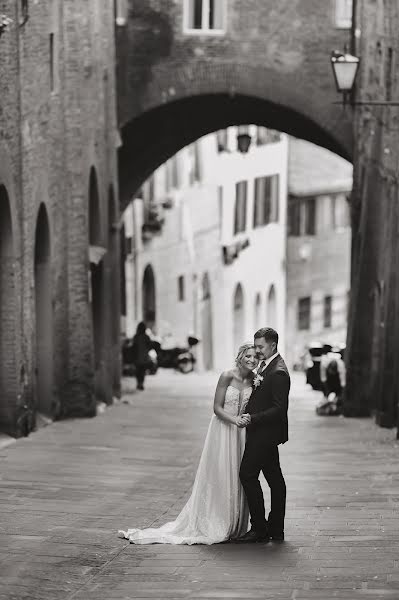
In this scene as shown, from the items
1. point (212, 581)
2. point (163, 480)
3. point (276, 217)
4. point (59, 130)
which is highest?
point (59, 130)

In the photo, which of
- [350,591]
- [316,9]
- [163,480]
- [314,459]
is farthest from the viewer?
[316,9]

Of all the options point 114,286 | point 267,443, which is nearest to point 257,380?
point 267,443

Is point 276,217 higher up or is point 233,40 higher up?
point 233,40

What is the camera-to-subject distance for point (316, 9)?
98.6 ft

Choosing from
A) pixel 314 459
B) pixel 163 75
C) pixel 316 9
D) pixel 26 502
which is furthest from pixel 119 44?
pixel 26 502

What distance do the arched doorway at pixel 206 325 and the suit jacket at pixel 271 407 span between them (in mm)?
32676

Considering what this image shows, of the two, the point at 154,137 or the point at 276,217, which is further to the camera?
the point at 276,217

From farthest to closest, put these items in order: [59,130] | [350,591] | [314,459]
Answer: [59,130]
[314,459]
[350,591]

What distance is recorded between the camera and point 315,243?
176 feet

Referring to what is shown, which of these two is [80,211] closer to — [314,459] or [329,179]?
[314,459]

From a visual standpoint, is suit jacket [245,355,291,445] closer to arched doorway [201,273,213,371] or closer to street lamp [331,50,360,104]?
street lamp [331,50,360,104]

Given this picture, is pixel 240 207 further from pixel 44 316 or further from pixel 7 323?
pixel 7 323

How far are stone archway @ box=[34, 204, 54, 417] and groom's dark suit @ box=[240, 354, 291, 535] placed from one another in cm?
1004

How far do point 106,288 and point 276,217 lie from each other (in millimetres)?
24539
